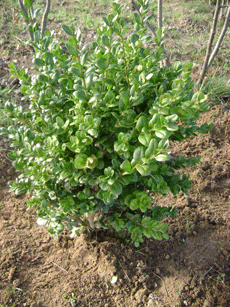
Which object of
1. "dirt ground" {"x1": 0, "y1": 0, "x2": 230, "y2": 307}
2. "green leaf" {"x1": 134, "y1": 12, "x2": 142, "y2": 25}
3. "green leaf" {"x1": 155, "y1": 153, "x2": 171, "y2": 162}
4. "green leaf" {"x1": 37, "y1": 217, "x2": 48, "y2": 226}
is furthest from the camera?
"dirt ground" {"x1": 0, "y1": 0, "x2": 230, "y2": 307}

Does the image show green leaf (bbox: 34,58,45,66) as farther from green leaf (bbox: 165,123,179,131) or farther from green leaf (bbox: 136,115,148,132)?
green leaf (bbox: 165,123,179,131)

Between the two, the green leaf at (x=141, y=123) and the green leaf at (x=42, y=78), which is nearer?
the green leaf at (x=141, y=123)

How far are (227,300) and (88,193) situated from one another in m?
1.41

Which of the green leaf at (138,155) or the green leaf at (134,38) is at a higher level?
the green leaf at (134,38)

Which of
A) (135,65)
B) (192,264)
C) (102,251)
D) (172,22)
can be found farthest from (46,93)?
(172,22)

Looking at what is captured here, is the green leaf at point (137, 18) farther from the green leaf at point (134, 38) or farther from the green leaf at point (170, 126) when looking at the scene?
the green leaf at point (170, 126)

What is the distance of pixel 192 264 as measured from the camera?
2.34m

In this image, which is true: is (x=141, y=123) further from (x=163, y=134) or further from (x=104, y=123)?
(x=104, y=123)

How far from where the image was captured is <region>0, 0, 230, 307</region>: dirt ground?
211 centimetres

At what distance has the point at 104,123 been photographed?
167 cm

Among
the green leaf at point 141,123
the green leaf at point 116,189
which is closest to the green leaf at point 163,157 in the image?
the green leaf at point 141,123

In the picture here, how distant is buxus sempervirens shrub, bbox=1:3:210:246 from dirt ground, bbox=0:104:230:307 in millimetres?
520

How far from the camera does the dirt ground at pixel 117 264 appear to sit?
2.11 metres

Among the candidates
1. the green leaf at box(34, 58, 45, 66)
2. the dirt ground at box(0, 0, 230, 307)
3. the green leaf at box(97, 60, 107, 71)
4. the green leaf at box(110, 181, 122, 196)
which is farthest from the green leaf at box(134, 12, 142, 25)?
the dirt ground at box(0, 0, 230, 307)
